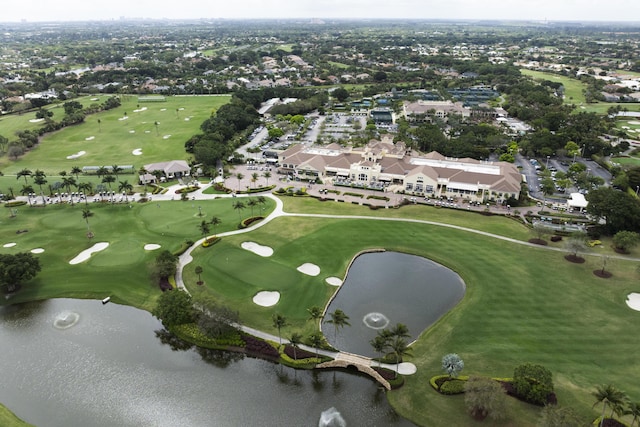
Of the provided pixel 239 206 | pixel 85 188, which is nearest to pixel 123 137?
pixel 85 188

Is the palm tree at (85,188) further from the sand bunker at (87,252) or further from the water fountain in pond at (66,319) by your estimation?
the water fountain in pond at (66,319)

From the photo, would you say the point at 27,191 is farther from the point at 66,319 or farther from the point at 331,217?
the point at 331,217

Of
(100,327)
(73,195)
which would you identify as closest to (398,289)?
(100,327)

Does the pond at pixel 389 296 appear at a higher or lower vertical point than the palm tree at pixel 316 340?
lower

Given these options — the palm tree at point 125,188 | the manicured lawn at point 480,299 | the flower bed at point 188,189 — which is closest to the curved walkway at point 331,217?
the manicured lawn at point 480,299

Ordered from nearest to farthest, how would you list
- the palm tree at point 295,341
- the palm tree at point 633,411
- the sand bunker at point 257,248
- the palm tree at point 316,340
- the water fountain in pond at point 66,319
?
the palm tree at point 633,411
the palm tree at point 295,341
the palm tree at point 316,340
the water fountain in pond at point 66,319
the sand bunker at point 257,248

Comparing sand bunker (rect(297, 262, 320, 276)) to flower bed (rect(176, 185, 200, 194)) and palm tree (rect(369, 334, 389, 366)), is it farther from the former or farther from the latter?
flower bed (rect(176, 185, 200, 194))

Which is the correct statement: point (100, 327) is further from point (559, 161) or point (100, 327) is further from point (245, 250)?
point (559, 161)
